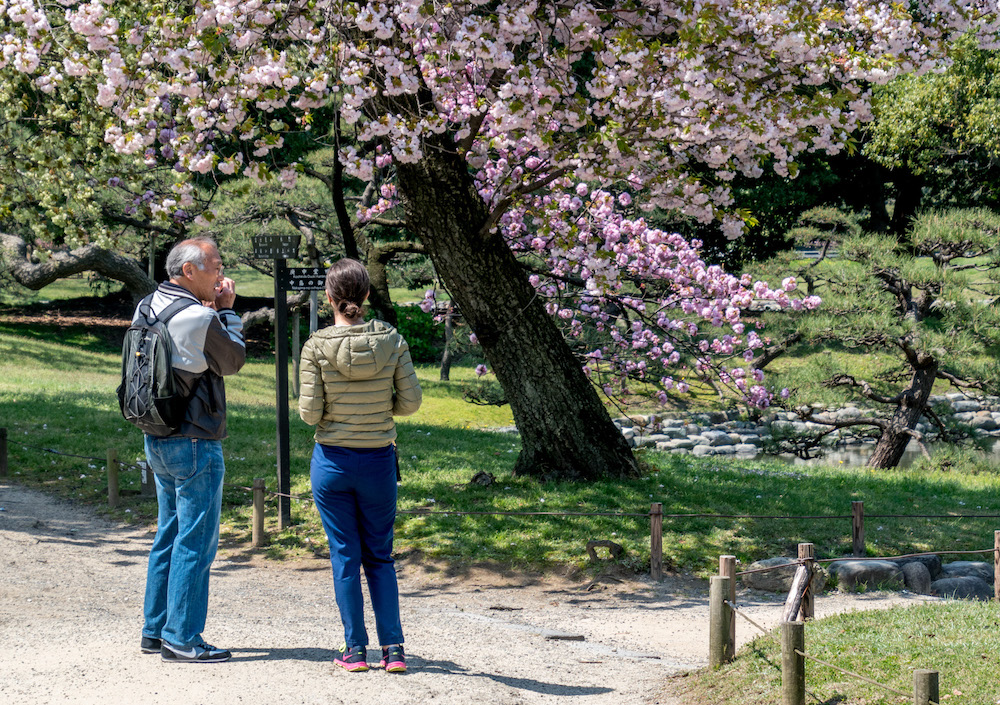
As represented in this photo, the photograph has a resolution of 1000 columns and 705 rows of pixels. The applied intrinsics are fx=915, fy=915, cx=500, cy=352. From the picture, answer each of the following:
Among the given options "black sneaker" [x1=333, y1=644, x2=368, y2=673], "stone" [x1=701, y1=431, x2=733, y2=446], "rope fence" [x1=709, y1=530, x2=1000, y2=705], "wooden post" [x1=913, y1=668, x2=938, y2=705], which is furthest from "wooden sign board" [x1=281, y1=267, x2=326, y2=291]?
"stone" [x1=701, y1=431, x2=733, y2=446]

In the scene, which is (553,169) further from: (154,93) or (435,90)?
(154,93)

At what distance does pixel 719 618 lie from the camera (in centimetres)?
471

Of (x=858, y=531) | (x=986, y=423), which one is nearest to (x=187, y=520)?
(x=858, y=531)

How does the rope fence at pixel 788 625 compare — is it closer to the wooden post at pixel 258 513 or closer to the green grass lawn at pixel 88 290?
the wooden post at pixel 258 513

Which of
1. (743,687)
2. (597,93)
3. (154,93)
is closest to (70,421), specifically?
(154,93)

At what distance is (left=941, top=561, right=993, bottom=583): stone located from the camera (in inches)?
279

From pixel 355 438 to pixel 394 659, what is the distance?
110 centimetres

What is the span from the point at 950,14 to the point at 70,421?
11.8m

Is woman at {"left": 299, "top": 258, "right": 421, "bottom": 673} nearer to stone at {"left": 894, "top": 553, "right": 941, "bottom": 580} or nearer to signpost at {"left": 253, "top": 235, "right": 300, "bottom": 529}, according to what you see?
signpost at {"left": 253, "top": 235, "right": 300, "bottom": 529}

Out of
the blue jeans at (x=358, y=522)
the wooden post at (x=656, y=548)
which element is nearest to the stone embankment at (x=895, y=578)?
the wooden post at (x=656, y=548)

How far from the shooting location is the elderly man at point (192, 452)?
432 centimetres

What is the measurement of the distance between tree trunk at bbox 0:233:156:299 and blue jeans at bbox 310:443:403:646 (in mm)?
9002

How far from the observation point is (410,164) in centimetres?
840

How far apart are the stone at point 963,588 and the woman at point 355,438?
456 cm
